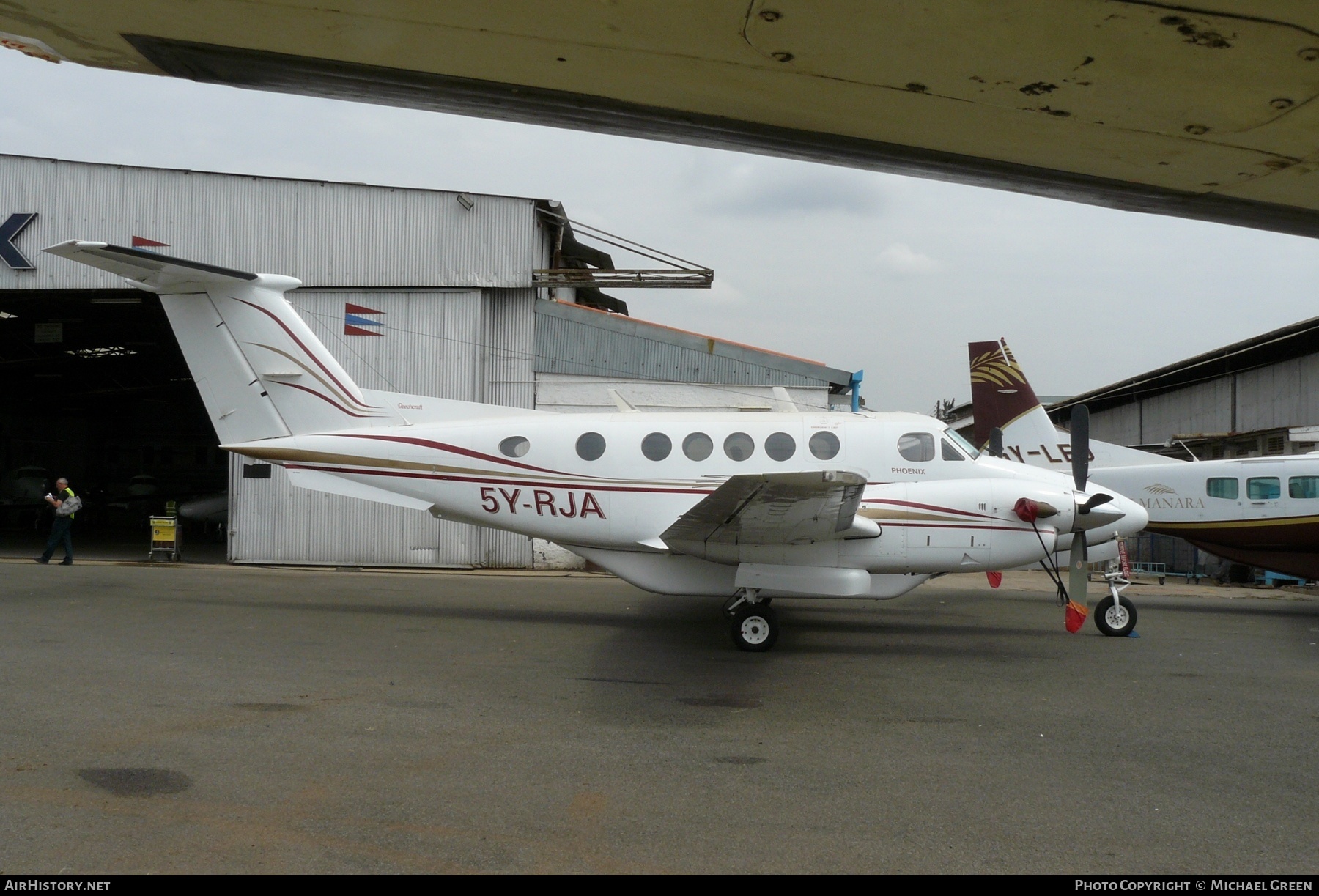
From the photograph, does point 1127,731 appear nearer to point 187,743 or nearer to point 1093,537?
point 1093,537

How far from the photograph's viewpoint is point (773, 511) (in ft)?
27.5

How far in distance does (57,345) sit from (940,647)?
25667 millimetres

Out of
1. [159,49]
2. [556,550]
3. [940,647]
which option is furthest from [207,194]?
[159,49]

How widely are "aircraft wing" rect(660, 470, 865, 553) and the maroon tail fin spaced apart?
8.33 meters

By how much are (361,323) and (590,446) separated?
30.8 ft

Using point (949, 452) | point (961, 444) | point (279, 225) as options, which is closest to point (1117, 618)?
point (961, 444)

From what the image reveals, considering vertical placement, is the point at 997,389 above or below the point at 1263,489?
above

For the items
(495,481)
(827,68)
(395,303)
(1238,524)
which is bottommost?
(1238,524)

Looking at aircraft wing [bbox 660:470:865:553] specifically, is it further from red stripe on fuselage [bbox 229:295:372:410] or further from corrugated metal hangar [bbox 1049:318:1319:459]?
corrugated metal hangar [bbox 1049:318:1319:459]

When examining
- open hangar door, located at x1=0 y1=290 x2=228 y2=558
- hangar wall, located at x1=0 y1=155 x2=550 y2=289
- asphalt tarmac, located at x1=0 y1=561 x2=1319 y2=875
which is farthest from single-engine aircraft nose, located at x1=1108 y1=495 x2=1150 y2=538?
open hangar door, located at x1=0 y1=290 x2=228 y2=558

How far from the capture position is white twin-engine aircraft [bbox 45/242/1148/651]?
9297 mm

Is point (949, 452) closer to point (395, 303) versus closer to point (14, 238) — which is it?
point (395, 303)

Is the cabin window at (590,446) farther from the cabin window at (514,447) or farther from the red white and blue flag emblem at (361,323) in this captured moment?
the red white and blue flag emblem at (361,323)

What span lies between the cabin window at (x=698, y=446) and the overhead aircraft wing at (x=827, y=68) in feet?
25.8
